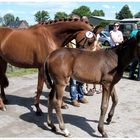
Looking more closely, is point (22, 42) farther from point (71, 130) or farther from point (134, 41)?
point (134, 41)

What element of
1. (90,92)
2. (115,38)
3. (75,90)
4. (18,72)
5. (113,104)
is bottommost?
(18,72)

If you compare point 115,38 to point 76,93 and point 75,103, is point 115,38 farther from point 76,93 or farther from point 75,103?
point 75,103

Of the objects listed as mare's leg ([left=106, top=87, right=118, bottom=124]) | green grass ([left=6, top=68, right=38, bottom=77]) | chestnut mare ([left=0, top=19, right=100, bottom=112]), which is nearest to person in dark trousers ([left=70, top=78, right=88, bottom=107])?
chestnut mare ([left=0, top=19, right=100, bottom=112])

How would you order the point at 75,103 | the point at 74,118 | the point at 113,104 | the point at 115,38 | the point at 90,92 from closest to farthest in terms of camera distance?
1. the point at 113,104
2. the point at 74,118
3. the point at 75,103
4. the point at 90,92
5. the point at 115,38

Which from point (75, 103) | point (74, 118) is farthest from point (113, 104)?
point (75, 103)

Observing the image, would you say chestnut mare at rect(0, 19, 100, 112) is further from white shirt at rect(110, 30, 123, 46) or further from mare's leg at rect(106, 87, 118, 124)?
white shirt at rect(110, 30, 123, 46)

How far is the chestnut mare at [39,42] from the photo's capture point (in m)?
6.15

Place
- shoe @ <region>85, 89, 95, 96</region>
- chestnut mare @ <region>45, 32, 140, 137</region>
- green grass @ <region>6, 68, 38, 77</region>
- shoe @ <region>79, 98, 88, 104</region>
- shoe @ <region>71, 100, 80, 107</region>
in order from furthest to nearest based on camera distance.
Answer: green grass @ <region>6, 68, 38, 77</region>, shoe @ <region>85, 89, 95, 96</region>, shoe @ <region>79, 98, 88, 104</region>, shoe @ <region>71, 100, 80, 107</region>, chestnut mare @ <region>45, 32, 140, 137</region>

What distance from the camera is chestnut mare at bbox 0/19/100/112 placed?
615cm

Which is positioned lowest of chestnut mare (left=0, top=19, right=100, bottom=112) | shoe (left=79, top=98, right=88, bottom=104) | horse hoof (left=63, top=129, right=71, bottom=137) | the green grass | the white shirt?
the green grass

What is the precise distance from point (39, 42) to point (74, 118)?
5.66 feet

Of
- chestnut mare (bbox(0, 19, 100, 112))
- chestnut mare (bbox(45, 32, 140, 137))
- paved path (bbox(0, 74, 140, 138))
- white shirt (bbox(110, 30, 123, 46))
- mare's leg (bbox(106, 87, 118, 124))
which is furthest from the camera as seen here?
white shirt (bbox(110, 30, 123, 46))

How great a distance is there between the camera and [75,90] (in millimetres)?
6844

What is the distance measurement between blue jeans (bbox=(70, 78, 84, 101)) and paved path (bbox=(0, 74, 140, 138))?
256 millimetres
